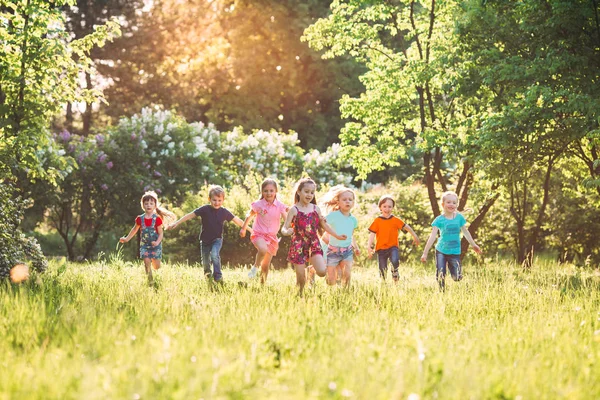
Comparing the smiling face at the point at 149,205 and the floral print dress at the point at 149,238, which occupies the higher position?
the smiling face at the point at 149,205

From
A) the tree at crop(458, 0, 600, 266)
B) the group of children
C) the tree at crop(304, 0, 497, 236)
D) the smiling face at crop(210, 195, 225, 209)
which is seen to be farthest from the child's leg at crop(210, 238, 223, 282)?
the tree at crop(304, 0, 497, 236)

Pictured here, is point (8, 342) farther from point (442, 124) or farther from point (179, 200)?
point (179, 200)

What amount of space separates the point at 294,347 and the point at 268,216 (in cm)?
522

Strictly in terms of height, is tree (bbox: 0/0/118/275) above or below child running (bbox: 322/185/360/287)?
above

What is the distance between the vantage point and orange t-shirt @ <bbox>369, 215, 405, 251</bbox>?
962 centimetres

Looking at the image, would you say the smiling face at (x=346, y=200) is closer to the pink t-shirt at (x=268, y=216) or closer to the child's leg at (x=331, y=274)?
the child's leg at (x=331, y=274)

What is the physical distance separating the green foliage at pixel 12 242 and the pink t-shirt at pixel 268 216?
129 inches

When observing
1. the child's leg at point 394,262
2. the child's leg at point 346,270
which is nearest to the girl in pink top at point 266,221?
the child's leg at point 346,270

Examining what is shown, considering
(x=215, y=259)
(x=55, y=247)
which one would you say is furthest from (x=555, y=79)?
(x=55, y=247)

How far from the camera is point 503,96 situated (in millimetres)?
13148

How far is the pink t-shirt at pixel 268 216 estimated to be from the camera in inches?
380

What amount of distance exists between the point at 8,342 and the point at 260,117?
27769 millimetres

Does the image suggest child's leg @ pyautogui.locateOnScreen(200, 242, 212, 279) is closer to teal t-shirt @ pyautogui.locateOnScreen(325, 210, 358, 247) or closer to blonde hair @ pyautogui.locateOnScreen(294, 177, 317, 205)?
blonde hair @ pyautogui.locateOnScreen(294, 177, 317, 205)

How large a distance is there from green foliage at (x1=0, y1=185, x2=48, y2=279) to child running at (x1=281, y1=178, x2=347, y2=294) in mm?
3717
